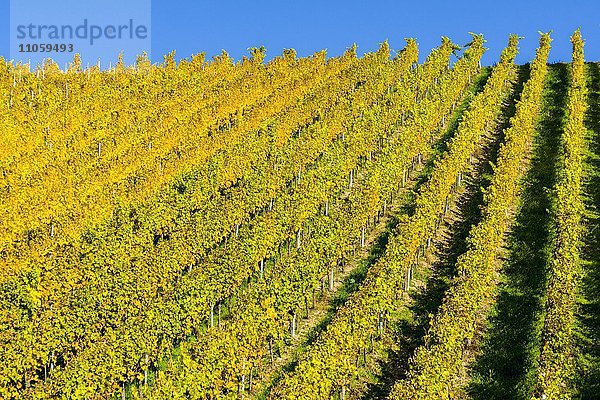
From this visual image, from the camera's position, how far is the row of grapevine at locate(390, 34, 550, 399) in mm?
36469

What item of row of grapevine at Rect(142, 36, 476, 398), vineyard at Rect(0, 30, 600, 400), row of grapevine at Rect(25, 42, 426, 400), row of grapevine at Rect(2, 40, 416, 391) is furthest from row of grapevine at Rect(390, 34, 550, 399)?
row of grapevine at Rect(2, 40, 416, 391)

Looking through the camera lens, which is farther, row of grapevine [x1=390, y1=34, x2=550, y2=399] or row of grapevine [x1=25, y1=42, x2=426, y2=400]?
row of grapevine [x1=25, y1=42, x2=426, y2=400]

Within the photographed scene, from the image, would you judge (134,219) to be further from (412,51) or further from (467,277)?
(412,51)

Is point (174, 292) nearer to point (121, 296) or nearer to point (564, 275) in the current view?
point (121, 296)

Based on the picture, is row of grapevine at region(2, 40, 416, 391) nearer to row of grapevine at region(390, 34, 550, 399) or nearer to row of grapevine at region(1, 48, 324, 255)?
row of grapevine at region(1, 48, 324, 255)

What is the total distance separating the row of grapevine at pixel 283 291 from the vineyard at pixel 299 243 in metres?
0.17

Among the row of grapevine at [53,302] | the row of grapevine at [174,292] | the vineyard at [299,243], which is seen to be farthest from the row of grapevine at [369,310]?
the row of grapevine at [53,302]

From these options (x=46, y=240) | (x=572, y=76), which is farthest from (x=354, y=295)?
(x=572, y=76)

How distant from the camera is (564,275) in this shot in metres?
45.9

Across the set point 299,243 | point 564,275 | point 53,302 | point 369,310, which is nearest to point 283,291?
point 369,310

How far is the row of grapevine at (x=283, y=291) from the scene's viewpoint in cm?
3744

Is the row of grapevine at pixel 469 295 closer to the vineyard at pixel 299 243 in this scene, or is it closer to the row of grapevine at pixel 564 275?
the vineyard at pixel 299 243

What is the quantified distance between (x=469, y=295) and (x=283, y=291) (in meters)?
10.7

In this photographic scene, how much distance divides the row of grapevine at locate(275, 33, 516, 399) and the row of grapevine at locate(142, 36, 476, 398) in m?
3.03
